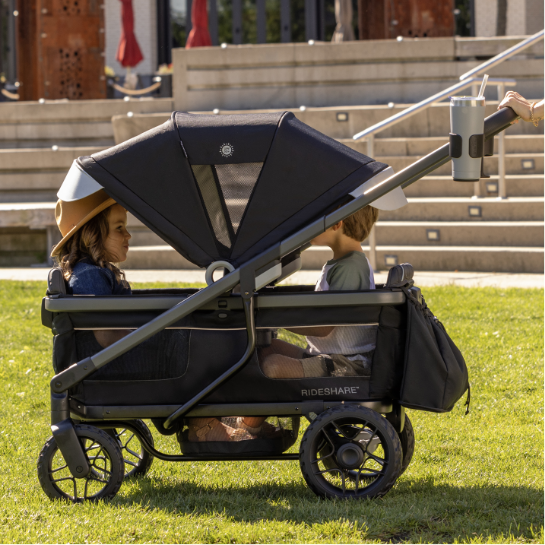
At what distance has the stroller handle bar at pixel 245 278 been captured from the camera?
116 inches

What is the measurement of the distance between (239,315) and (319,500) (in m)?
0.74

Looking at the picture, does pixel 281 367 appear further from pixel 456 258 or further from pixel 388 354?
pixel 456 258

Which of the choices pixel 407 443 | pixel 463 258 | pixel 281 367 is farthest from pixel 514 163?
pixel 281 367

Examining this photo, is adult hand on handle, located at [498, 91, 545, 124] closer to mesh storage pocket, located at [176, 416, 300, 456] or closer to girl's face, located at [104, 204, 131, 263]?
mesh storage pocket, located at [176, 416, 300, 456]

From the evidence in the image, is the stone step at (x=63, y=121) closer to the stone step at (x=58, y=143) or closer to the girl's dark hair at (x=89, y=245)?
the stone step at (x=58, y=143)

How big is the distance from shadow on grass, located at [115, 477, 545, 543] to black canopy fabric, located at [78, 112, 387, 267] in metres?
0.91

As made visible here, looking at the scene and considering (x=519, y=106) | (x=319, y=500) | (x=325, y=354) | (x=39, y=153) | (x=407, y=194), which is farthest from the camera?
(x=39, y=153)

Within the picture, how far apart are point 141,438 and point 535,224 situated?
594 centimetres

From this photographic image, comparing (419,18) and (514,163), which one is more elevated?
(419,18)

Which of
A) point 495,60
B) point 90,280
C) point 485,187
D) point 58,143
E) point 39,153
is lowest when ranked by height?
point 90,280

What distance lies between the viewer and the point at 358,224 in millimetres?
3473

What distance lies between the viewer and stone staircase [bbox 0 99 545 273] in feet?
27.6

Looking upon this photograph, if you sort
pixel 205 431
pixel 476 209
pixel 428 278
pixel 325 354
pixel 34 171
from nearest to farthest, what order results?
pixel 325 354 → pixel 205 431 → pixel 428 278 → pixel 476 209 → pixel 34 171

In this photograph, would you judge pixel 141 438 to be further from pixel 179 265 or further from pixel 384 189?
pixel 179 265
